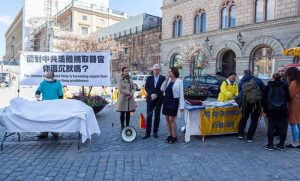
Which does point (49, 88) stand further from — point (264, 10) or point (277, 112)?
point (264, 10)

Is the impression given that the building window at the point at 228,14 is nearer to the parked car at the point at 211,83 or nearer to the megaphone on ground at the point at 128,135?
the parked car at the point at 211,83

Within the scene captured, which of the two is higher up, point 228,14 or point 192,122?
point 228,14

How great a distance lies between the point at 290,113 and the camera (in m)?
7.24

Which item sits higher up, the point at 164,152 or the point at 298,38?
the point at 298,38

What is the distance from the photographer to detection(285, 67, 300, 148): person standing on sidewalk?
715 centimetres

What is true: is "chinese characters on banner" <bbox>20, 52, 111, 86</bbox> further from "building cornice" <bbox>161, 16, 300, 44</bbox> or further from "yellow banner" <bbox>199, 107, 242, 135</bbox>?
"building cornice" <bbox>161, 16, 300, 44</bbox>

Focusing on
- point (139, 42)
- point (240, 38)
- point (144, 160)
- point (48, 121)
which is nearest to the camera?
point (144, 160)

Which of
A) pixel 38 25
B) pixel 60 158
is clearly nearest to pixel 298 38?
pixel 60 158

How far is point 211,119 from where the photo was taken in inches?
316

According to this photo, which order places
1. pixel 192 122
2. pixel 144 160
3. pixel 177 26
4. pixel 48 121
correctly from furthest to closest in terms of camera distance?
pixel 177 26 → pixel 192 122 → pixel 48 121 → pixel 144 160

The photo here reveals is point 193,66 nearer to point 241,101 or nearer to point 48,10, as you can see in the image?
point 241,101

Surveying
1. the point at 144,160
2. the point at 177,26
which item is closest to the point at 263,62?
the point at 177,26

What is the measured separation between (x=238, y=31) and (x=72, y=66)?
20.7 metres

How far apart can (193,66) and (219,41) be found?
3418 millimetres
